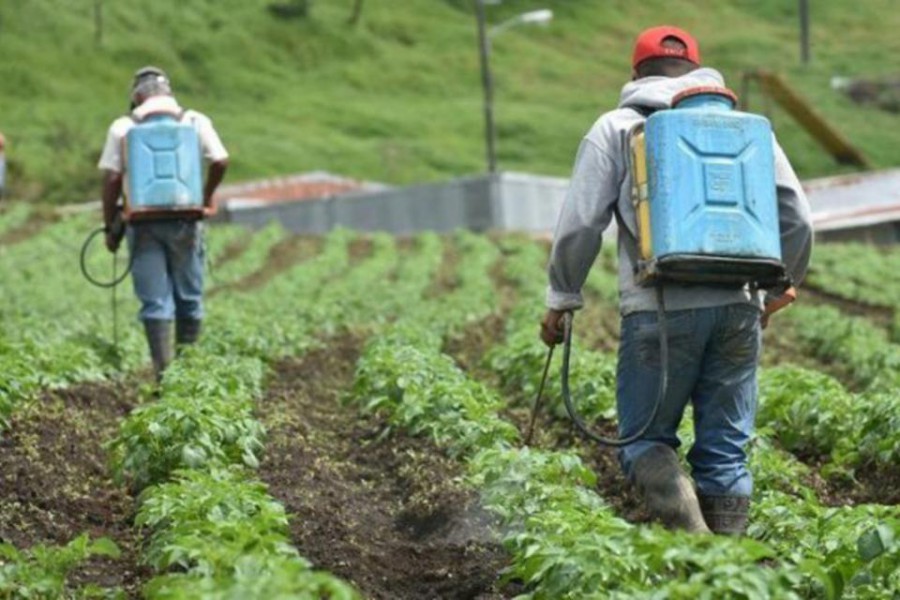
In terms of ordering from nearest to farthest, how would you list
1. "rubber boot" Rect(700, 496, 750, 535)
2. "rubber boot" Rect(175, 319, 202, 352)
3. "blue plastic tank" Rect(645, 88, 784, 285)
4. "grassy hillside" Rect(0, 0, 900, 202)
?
"blue plastic tank" Rect(645, 88, 784, 285)
"rubber boot" Rect(700, 496, 750, 535)
"rubber boot" Rect(175, 319, 202, 352)
"grassy hillside" Rect(0, 0, 900, 202)

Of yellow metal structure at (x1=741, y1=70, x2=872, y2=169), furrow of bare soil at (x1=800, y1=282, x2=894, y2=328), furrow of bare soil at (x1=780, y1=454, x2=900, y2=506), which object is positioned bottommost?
furrow of bare soil at (x1=800, y1=282, x2=894, y2=328)

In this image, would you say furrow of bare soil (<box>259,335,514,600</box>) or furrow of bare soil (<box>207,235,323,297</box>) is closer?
furrow of bare soil (<box>259,335,514,600</box>)

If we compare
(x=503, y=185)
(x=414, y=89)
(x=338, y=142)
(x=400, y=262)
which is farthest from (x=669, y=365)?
(x=414, y=89)

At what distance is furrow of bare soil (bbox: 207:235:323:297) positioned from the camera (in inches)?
1078

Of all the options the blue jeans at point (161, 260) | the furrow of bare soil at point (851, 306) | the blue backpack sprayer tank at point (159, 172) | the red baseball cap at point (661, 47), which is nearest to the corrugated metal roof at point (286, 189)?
the furrow of bare soil at point (851, 306)

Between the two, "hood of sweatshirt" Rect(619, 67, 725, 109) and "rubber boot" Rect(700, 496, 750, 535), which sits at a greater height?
"hood of sweatshirt" Rect(619, 67, 725, 109)

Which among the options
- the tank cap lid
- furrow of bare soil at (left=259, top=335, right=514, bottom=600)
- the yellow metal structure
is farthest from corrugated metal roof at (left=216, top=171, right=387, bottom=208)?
the tank cap lid

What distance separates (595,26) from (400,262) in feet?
191

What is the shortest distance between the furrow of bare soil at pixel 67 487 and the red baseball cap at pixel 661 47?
2664 mm

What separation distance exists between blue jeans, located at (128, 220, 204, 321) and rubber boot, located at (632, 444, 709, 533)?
569 centimetres

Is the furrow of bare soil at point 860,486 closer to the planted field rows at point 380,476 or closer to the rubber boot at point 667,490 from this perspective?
the planted field rows at point 380,476

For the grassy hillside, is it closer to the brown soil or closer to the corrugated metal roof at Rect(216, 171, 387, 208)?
the corrugated metal roof at Rect(216, 171, 387, 208)

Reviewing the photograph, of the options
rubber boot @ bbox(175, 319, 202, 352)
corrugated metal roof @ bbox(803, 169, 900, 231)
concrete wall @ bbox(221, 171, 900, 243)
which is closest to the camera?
rubber boot @ bbox(175, 319, 202, 352)

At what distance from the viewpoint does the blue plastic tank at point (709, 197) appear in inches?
277
